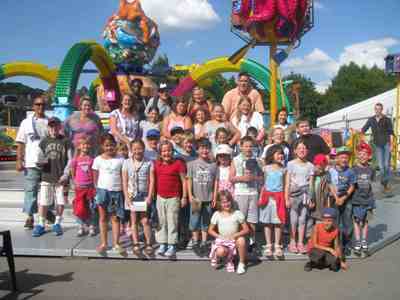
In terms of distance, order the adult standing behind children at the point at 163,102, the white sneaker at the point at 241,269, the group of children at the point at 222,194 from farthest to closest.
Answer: the adult standing behind children at the point at 163,102, the group of children at the point at 222,194, the white sneaker at the point at 241,269

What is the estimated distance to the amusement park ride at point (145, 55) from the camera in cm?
982

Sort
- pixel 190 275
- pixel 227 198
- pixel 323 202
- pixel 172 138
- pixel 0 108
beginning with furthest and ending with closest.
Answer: pixel 0 108 < pixel 172 138 < pixel 323 202 < pixel 227 198 < pixel 190 275

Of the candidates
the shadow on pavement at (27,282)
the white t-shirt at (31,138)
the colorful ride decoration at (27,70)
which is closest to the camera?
the shadow on pavement at (27,282)

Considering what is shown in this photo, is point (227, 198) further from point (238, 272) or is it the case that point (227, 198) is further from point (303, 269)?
point (303, 269)

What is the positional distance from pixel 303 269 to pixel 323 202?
3.08 feet

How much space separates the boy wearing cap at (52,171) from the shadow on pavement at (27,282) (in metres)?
1.25

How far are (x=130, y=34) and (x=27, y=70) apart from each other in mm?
6359

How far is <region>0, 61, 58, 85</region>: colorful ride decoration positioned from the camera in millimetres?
21250

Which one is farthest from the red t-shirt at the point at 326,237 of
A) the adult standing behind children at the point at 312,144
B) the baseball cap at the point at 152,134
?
the baseball cap at the point at 152,134

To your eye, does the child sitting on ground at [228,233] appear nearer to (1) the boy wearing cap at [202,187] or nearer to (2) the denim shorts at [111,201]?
(1) the boy wearing cap at [202,187]

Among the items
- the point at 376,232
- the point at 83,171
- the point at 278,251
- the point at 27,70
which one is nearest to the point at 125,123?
the point at 83,171

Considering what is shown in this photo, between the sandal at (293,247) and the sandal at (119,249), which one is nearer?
the sandal at (119,249)

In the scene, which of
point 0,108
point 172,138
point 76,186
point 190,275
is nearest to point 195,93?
point 172,138

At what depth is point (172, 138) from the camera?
18.9 ft
